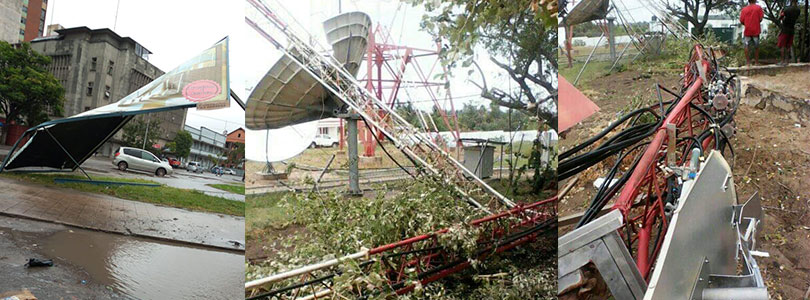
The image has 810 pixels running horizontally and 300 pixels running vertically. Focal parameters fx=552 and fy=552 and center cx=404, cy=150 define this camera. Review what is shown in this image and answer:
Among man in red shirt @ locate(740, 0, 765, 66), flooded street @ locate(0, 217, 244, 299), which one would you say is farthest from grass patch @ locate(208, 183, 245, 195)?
man in red shirt @ locate(740, 0, 765, 66)

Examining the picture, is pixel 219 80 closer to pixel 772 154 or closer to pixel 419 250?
pixel 419 250

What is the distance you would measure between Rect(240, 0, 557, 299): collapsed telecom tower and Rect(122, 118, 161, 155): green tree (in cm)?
75

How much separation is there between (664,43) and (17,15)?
9.56 feet

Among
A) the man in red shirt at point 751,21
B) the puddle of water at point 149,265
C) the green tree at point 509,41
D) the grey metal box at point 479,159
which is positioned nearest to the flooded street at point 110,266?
the puddle of water at point 149,265

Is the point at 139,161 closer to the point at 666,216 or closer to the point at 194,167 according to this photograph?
the point at 194,167

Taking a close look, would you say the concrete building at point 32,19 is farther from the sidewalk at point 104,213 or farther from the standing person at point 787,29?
the standing person at point 787,29

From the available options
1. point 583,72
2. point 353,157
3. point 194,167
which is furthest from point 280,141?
point 583,72

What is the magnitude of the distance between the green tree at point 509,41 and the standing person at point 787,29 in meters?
1.10

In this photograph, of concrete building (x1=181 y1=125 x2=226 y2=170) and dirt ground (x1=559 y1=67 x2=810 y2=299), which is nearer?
dirt ground (x1=559 y1=67 x2=810 y2=299)

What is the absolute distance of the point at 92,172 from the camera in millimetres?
2648

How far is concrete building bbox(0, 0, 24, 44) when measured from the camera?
2.59m

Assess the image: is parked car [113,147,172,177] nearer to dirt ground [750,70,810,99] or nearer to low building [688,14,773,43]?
low building [688,14,773,43]

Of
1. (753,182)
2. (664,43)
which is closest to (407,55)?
(664,43)

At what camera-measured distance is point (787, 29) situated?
7.64 feet
